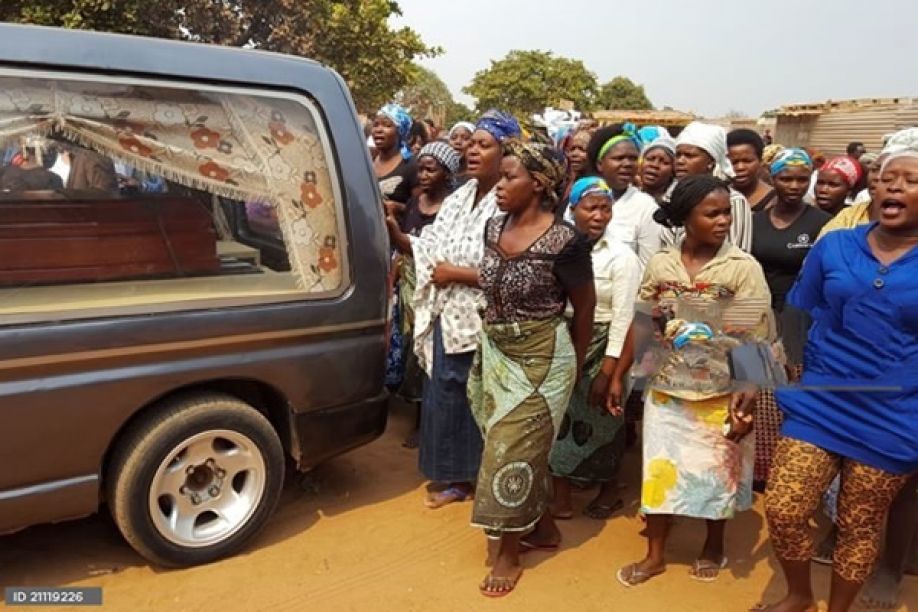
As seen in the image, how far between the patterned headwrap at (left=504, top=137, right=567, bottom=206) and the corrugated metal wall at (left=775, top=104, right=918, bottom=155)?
52.7 feet

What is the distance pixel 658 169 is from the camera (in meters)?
4.44

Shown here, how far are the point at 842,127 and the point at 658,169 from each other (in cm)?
1797

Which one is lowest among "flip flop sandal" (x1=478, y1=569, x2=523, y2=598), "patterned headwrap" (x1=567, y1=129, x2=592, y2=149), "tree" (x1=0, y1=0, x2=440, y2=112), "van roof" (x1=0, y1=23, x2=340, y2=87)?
"flip flop sandal" (x1=478, y1=569, x2=523, y2=598)

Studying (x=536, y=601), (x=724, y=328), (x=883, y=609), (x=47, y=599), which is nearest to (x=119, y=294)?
(x=47, y=599)

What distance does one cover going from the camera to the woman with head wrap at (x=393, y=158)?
5039 millimetres

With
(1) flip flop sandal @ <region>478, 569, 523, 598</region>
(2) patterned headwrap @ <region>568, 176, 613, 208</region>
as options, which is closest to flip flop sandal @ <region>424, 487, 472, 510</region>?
(1) flip flop sandal @ <region>478, 569, 523, 598</region>

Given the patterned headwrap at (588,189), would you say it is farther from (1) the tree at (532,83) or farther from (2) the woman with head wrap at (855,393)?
(1) the tree at (532,83)

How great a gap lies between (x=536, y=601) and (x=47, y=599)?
1.87 m

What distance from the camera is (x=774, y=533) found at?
272 centimetres

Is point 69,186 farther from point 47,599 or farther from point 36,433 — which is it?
point 47,599

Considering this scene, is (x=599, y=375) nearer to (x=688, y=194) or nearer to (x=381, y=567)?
(x=688, y=194)

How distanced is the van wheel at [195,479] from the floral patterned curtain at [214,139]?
Result: 680mm

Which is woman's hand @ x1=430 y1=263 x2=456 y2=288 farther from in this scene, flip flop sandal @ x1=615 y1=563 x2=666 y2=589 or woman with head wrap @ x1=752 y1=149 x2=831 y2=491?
woman with head wrap @ x1=752 y1=149 x2=831 y2=491

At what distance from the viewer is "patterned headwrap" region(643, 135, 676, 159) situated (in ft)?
14.6
